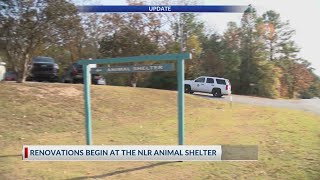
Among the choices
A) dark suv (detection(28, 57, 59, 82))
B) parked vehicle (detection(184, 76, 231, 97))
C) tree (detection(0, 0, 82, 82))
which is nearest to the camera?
tree (detection(0, 0, 82, 82))

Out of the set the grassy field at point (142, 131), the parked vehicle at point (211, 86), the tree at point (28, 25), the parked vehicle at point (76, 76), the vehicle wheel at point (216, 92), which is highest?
the tree at point (28, 25)

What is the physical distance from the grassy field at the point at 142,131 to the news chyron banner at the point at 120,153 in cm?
14

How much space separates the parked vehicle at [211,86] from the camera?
22.4 m

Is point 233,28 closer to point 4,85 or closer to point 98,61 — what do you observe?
point 4,85

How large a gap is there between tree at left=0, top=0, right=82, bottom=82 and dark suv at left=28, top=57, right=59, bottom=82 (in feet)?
25.6

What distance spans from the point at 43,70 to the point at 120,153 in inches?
724

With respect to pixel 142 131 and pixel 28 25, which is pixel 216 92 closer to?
pixel 28 25

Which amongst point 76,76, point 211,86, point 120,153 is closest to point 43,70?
point 76,76

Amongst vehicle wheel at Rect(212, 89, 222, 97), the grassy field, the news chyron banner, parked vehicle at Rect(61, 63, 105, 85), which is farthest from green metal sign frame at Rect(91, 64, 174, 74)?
parked vehicle at Rect(61, 63, 105, 85)

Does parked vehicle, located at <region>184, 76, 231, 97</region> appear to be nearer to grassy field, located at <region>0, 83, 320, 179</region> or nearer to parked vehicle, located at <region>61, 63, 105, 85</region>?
parked vehicle, located at <region>61, 63, 105, 85</region>

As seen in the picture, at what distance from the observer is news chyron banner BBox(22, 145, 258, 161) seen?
21.1 feet

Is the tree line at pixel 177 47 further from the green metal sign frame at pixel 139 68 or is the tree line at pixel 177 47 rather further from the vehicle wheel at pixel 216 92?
the green metal sign frame at pixel 139 68

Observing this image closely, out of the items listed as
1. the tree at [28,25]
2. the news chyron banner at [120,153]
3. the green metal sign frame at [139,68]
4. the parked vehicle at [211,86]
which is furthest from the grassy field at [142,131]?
the parked vehicle at [211,86]

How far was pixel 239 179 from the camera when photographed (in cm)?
603
